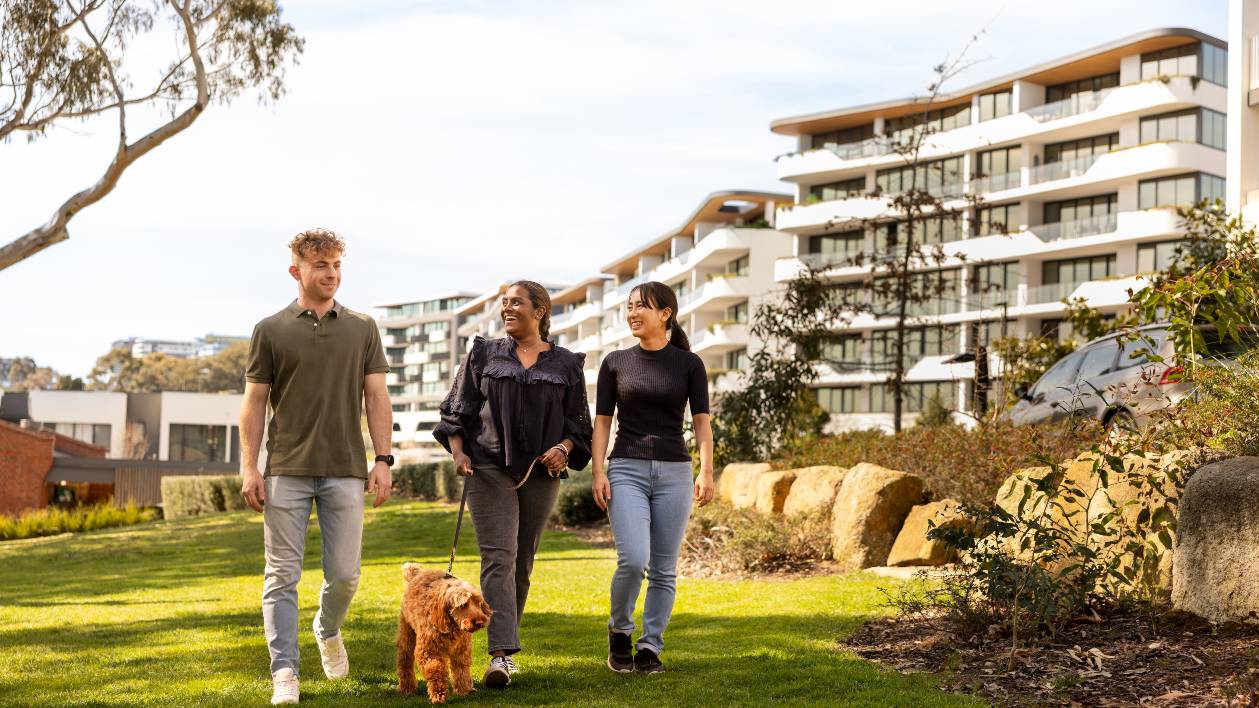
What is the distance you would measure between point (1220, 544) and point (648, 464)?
9.57ft

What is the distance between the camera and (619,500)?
6.51 metres

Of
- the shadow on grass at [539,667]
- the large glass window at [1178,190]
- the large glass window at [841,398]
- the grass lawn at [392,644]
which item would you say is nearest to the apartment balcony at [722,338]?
the large glass window at [841,398]

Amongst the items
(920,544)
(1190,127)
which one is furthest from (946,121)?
(920,544)

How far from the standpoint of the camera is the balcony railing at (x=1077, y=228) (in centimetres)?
5125

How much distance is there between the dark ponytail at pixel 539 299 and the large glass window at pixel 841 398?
53.6 metres

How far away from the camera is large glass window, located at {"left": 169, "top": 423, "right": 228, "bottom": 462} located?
77.2 m

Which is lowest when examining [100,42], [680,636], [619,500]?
[680,636]

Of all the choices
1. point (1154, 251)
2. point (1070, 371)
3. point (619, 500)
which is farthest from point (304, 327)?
point (1154, 251)

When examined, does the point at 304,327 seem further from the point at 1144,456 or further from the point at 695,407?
the point at 1144,456

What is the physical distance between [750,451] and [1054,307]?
1422 inches

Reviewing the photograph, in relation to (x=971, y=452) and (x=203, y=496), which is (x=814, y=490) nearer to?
(x=971, y=452)

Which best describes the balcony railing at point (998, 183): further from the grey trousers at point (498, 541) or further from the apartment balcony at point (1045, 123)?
the grey trousers at point (498, 541)

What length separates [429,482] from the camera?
33.6 metres

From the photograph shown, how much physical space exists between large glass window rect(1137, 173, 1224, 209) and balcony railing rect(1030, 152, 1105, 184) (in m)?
2.43
